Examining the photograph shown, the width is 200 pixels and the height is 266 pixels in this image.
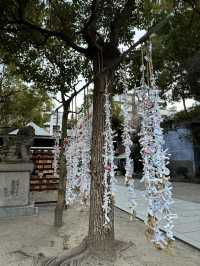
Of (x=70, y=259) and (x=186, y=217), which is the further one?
(x=186, y=217)

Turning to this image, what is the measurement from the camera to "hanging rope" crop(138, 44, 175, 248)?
2635 mm

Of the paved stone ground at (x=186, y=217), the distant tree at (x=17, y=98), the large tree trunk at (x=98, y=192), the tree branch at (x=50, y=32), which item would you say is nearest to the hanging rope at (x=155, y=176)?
the paved stone ground at (x=186, y=217)

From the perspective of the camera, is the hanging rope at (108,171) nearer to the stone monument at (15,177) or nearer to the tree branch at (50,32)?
the tree branch at (50,32)

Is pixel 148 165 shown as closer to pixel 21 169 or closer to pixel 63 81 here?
pixel 63 81

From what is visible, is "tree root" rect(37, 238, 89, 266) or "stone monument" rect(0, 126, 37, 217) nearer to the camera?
"tree root" rect(37, 238, 89, 266)

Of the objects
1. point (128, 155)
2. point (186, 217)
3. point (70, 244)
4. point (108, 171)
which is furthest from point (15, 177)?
point (128, 155)

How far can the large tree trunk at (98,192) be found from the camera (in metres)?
3.62

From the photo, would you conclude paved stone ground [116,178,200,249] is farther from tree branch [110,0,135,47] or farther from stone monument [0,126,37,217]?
stone monument [0,126,37,217]

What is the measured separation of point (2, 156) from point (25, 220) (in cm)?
204

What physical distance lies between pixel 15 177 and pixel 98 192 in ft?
14.1

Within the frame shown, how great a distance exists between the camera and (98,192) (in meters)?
3.68

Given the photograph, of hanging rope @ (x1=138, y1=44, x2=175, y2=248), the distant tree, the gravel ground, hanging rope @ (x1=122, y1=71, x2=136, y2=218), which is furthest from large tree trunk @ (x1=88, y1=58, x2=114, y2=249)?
the distant tree

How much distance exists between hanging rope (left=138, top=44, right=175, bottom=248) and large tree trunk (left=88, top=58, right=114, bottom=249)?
1014mm

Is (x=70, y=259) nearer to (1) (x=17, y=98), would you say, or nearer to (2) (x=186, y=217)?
(2) (x=186, y=217)
